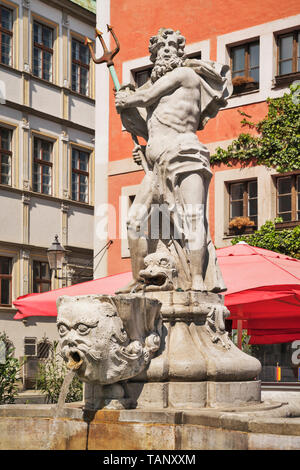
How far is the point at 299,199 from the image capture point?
1731cm

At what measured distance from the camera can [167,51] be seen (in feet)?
23.5

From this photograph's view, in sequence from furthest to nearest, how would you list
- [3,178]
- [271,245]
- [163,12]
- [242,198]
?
[3,178]
[163,12]
[242,198]
[271,245]

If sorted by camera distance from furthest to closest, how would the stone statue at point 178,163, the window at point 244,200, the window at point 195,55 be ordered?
the window at point 195,55
the window at point 244,200
the stone statue at point 178,163

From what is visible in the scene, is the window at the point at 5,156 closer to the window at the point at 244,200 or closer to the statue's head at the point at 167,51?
the window at the point at 244,200

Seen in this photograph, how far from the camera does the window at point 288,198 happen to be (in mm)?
17312

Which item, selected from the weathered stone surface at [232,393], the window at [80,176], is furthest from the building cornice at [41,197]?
the weathered stone surface at [232,393]

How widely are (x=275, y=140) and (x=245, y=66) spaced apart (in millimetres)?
2016

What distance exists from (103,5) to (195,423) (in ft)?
56.6

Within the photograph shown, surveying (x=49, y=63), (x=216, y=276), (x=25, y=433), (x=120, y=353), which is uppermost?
(x=49, y=63)

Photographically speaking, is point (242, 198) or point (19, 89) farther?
point (19, 89)

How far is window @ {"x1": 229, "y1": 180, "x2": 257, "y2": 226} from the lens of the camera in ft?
59.4

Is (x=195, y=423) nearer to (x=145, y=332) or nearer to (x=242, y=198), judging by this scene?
(x=145, y=332)

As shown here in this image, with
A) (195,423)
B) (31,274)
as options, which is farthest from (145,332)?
(31,274)

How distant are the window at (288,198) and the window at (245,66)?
2174 mm
